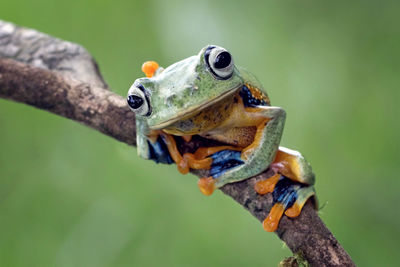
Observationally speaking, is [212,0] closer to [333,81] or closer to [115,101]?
[333,81]

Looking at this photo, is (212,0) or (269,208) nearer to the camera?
(269,208)

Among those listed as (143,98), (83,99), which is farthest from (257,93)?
(83,99)

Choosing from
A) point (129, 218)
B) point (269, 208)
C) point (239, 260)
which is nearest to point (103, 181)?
point (129, 218)

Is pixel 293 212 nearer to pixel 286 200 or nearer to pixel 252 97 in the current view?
pixel 286 200

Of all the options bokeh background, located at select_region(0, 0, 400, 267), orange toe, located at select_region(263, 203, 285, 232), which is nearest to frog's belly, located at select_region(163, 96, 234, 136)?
orange toe, located at select_region(263, 203, 285, 232)

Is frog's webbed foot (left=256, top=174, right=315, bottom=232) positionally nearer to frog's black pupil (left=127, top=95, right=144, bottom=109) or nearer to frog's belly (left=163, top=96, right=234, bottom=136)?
frog's belly (left=163, top=96, right=234, bottom=136)

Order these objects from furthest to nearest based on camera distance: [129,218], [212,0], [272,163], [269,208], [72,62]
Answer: [212,0] < [129,218] < [72,62] < [272,163] < [269,208]

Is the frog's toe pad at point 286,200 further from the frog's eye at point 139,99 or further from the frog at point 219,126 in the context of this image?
the frog's eye at point 139,99
